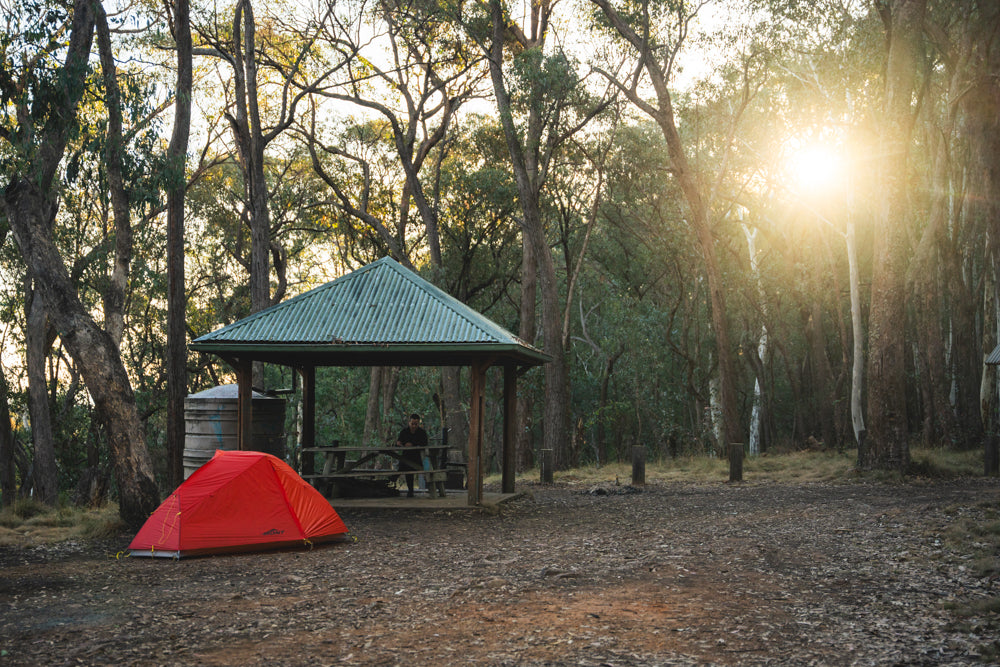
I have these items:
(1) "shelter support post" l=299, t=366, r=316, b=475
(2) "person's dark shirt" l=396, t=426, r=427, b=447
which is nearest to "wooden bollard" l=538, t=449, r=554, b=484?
(2) "person's dark shirt" l=396, t=426, r=427, b=447

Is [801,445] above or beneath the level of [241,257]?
beneath

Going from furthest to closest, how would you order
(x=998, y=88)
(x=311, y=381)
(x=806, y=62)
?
(x=806, y=62) < (x=998, y=88) < (x=311, y=381)

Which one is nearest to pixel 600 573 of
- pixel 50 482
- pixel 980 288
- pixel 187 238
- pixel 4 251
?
pixel 50 482

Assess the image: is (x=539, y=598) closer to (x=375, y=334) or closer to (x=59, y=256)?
(x=375, y=334)

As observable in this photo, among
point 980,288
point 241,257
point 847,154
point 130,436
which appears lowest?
point 130,436

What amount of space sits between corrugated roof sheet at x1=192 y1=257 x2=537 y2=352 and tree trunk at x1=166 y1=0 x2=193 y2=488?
59.5 inches

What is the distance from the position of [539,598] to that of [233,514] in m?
4.39

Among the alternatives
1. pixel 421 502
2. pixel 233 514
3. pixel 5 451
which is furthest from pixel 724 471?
pixel 5 451

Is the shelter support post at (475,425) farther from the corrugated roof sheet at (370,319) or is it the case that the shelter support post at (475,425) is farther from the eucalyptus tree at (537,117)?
the eucalyptus tree at (537,117)

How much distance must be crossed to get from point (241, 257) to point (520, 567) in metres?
24.7

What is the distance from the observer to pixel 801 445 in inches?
1195

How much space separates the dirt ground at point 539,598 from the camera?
580cm

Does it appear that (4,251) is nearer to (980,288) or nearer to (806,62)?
(806,62)

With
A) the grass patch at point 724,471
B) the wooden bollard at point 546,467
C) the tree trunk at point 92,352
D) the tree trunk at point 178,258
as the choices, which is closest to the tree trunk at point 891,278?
the grass patch at point 724,471
